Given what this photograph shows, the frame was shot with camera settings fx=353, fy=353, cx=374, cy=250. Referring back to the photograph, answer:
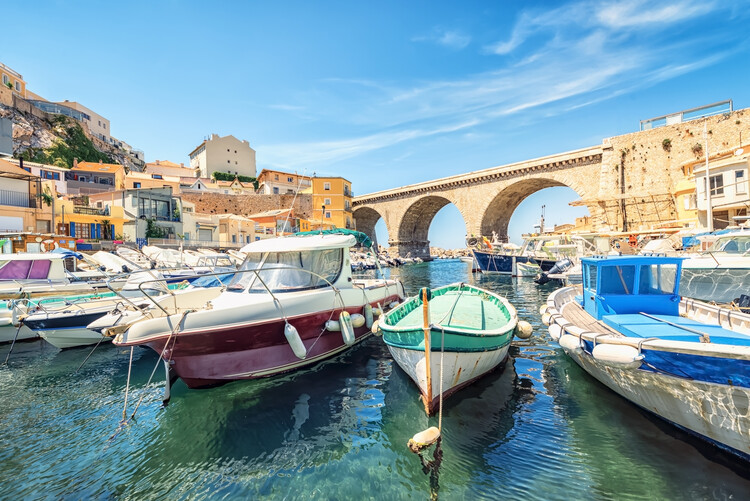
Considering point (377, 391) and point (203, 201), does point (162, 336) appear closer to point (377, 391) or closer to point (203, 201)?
point (377, 391)

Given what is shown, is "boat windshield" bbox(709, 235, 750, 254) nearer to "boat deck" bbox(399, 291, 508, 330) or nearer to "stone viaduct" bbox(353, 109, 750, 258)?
"boat deck" bbox(399, 291, 508, 330)

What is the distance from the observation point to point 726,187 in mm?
17547

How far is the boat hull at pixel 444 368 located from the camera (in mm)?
4668

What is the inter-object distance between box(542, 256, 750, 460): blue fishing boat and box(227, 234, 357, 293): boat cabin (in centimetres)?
408

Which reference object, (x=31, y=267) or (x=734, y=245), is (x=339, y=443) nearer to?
(x=31, y=267)

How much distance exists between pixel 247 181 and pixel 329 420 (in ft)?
195

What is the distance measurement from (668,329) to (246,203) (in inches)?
1818

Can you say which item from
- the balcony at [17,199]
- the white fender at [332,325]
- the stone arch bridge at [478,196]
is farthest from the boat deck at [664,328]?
the balcony at [17,199]

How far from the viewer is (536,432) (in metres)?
4.45

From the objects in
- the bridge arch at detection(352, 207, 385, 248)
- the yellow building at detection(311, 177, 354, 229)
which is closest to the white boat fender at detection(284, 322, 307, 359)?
the yellow building at detection(311, 177, 354, 229)

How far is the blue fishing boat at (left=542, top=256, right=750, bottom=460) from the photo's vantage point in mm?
3387

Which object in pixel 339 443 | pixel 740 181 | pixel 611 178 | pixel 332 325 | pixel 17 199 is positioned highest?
pixel 611 178

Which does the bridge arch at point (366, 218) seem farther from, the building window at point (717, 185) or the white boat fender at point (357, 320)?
the white boat fender at point (357, 320)

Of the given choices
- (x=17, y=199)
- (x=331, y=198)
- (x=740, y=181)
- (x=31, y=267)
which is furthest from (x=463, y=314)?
(x=331, y=198)
